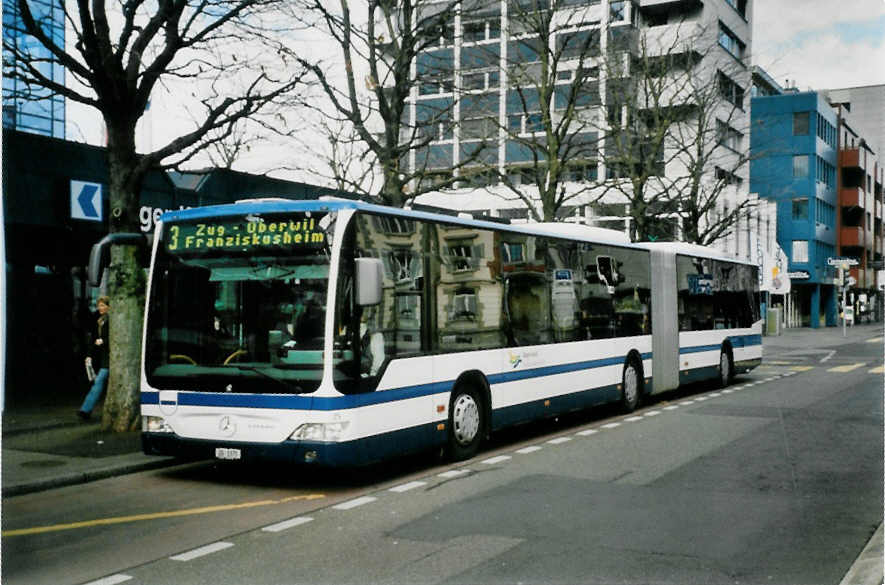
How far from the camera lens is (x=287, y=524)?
798 cm

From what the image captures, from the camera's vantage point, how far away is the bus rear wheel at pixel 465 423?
440 inches

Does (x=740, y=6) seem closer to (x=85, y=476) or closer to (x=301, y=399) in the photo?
(x=301, y=399)

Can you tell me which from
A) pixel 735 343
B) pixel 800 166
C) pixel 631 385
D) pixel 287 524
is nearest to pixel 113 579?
pixel 287 524

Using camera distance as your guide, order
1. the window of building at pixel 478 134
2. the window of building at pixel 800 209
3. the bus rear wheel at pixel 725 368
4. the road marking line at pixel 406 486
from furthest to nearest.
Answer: the window of building at pixel 800 209 → the window of building at pixel 478 134 → the bus rear wheel at pixel 725 368 → the road marking line at pixel 406 486

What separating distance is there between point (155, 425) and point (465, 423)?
348 centimetres

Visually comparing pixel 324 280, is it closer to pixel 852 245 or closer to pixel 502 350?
pixel 502 350

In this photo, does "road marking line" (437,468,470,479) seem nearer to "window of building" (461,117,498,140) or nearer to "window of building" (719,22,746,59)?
"window of building" (461,117,498,140)

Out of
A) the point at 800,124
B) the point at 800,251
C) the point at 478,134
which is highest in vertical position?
the point at 800,124

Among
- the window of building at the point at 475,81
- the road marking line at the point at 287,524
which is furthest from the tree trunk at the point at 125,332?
the window of building at the point at 475,81

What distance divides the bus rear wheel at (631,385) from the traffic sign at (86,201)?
30.2ft

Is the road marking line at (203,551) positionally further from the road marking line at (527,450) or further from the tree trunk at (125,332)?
the tree trunk at (125,332)

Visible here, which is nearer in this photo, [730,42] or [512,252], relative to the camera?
[512,252]

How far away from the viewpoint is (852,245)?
8019 centimetres

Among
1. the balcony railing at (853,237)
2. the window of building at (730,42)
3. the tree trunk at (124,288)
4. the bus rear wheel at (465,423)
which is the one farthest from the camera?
the balcony railing at (853,237)
